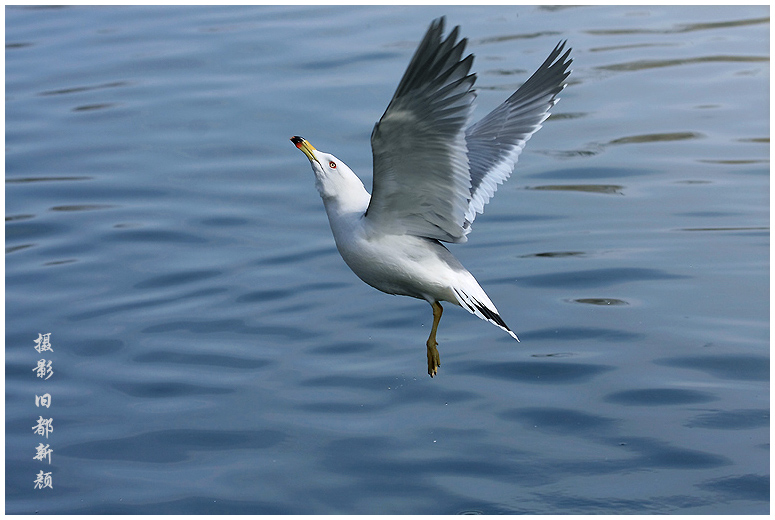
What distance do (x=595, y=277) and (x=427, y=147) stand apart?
484cm

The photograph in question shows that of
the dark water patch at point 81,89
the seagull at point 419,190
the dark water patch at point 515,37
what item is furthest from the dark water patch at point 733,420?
the dark water patch at point 81,89

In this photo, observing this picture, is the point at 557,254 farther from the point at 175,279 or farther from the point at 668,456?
the point at 175,279

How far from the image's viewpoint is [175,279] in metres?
9.73

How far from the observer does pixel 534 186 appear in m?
10.9

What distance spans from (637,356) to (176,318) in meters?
3.87

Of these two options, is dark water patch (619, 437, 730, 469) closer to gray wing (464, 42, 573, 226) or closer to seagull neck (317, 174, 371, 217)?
gray wing (464, 42, 573, 226)

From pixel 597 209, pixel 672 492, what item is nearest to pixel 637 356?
pixel 672 492

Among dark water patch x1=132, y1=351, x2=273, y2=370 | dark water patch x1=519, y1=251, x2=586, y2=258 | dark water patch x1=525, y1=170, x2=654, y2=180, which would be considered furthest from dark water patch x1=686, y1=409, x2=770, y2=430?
dark water patch x1=525, y1=170, x2=654, y2=180

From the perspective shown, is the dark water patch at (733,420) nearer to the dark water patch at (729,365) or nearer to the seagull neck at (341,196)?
the dark water patch at (729,365)

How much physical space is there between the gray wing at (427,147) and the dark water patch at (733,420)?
273 centimetres

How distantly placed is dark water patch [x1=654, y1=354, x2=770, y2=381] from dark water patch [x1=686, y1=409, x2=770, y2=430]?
414 mm

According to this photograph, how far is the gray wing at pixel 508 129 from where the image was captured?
20.1 ft

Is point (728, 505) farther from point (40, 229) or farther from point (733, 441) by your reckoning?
point (40, 229)

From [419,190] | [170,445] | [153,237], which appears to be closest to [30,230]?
[153,237]
